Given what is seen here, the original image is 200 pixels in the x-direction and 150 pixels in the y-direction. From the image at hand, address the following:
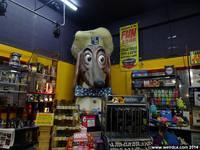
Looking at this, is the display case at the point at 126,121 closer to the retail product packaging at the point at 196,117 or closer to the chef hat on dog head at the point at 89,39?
the retail product packaging at the point at 196,117

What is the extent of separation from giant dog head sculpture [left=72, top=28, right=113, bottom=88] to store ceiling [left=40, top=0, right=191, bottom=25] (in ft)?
3.23

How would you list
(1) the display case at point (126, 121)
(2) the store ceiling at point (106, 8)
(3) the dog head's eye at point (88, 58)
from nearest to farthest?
(1) the display case at point (126, 121) < (3) the dog head's eye at point (88, 58) < (2) the store ceiling at point (106, 8)

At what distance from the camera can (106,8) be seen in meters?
5.95

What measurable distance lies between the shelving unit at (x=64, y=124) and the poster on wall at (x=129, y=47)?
11.8ft

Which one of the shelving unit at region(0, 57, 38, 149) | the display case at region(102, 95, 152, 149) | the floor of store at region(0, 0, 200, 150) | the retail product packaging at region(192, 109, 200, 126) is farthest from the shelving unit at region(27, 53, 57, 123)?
the retail product packaging at region(192, 109, 200, 126)

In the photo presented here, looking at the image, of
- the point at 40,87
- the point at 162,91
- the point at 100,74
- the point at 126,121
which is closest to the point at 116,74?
the point at 100,74

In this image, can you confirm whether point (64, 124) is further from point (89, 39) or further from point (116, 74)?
point (116, 74)

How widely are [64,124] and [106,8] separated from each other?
4399mm

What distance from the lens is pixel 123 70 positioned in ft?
20.0

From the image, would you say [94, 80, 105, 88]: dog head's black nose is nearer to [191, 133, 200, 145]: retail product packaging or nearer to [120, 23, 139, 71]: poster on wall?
[120, 23, 139, 71]: poster on wall

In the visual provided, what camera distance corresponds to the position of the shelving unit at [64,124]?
2461 mm

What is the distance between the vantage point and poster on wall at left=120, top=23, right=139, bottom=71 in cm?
593

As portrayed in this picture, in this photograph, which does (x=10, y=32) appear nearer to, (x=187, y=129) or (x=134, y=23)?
(x=134, y=23)

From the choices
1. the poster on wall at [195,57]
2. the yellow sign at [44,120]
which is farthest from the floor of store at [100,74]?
the poster on wall at [195,57]
